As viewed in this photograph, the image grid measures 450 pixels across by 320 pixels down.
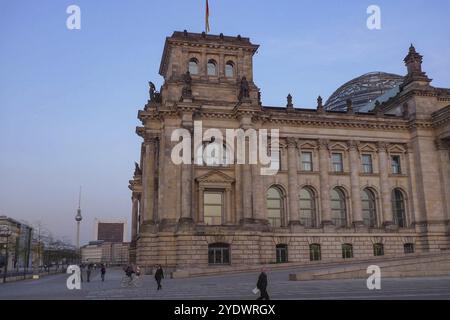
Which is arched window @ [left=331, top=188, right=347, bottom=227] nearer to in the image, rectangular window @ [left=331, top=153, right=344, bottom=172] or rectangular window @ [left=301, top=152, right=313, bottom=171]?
rectangular window @ [left=331, top=153, right=344, bottom=172]

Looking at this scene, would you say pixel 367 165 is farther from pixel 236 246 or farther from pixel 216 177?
pixel 236 246

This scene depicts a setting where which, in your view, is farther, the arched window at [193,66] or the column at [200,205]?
the arched window at [193,66]

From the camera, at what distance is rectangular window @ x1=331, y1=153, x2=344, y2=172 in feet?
178

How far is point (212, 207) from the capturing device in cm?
4841

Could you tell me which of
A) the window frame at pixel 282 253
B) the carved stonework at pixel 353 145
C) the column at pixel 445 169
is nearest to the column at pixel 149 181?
the window frame at pixel 282 253

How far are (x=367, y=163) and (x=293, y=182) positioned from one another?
1029 centimetres

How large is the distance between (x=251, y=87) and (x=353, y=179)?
15.7 m

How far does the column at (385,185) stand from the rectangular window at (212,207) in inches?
757

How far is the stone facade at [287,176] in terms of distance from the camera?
4616 centimetres

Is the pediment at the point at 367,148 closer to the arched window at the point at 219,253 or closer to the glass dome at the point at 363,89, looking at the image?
the arched window at the point at 219,253

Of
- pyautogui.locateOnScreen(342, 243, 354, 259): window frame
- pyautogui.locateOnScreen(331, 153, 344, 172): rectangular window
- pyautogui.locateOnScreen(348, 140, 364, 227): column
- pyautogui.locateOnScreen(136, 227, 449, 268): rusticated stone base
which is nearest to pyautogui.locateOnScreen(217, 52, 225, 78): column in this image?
pyautogui.locateOnScreen(331, 153, 344, 172): rectangular window

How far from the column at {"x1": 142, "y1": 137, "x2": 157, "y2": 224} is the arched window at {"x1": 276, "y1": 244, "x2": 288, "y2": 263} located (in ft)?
44.3
